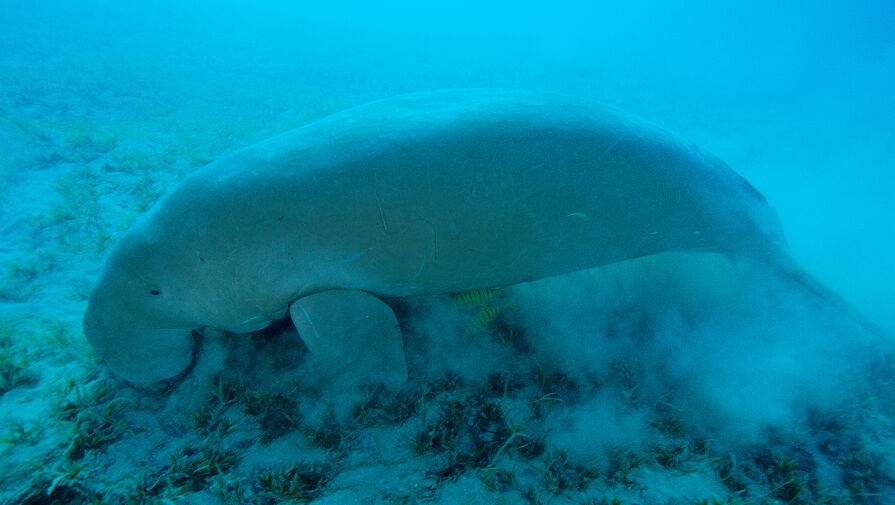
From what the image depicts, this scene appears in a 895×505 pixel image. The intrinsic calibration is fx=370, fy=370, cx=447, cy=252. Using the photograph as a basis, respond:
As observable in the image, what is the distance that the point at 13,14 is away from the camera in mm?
18500

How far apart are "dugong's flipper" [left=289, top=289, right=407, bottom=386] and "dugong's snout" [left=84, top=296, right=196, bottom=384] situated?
877mm

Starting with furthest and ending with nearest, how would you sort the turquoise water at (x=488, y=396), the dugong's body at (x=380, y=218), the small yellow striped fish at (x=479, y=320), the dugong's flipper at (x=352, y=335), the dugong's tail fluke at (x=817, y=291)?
the small yellow striped fish at (x=479, y=320) < the dugong's tail fluke at (x=817, y=291) < the dugong's flipper at (x=352, y=335) < the dugong's body at (x=380, y=218) < the turquoise water at (x=488, y=396)

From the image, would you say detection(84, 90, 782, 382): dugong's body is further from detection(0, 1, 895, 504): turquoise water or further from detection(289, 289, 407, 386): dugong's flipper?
detection(0, 1, 895, 504): turquoise water

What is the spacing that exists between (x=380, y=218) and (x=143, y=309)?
1563 mm

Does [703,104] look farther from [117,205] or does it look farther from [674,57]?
[117,205]

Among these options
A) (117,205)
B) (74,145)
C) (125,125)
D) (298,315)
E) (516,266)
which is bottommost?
(298,315)

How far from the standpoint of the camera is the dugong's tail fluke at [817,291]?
2.71 meters

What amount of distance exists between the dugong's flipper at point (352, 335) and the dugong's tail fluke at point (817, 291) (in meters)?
2.86

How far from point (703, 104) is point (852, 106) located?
7.67 metres

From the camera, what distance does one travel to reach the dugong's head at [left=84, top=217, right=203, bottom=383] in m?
2.17

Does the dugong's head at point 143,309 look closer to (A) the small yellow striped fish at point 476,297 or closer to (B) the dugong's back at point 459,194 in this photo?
(B) the dugong's back at point 459,194

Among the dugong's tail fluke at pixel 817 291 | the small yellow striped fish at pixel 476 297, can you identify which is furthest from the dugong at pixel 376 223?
the dugong's tail fluke at pixel 817 291

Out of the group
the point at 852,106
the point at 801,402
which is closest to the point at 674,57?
the point at 852,106

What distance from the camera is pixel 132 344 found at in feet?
7.59
